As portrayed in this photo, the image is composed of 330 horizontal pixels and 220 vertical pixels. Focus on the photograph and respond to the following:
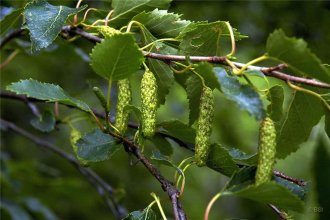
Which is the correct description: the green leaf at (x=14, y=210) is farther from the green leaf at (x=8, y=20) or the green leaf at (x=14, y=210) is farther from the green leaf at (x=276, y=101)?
the green leaf at (x=276, y=101)

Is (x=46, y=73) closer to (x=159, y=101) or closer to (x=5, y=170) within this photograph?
(x=5, y=170)

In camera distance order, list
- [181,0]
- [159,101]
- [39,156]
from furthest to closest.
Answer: [39,156] < [181,0] < [159,101]

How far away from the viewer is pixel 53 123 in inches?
73.2

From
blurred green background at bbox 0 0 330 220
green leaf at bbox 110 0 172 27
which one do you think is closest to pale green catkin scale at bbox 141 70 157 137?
green leaf at bbox 110 0 172 27

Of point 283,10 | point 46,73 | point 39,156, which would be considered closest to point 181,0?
point 283,10

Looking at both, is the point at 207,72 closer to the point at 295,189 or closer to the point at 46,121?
the point at 295,189

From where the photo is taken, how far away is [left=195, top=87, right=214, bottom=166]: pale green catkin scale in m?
1.14

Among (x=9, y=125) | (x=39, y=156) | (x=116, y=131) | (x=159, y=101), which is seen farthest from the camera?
(x=39, y=156)

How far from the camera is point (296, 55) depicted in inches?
39.8

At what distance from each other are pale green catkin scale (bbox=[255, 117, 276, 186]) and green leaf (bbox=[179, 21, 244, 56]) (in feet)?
0.95

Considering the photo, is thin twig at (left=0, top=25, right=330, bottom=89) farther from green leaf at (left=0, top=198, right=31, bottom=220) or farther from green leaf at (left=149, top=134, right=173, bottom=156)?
green leaf at (left=0, top=198, right=31, bottom=220)

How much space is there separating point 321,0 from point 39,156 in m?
1.91

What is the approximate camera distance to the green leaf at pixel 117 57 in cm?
112

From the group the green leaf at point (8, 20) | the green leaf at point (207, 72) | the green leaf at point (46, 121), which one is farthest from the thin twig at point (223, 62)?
the green leaf at point (46, 121)
